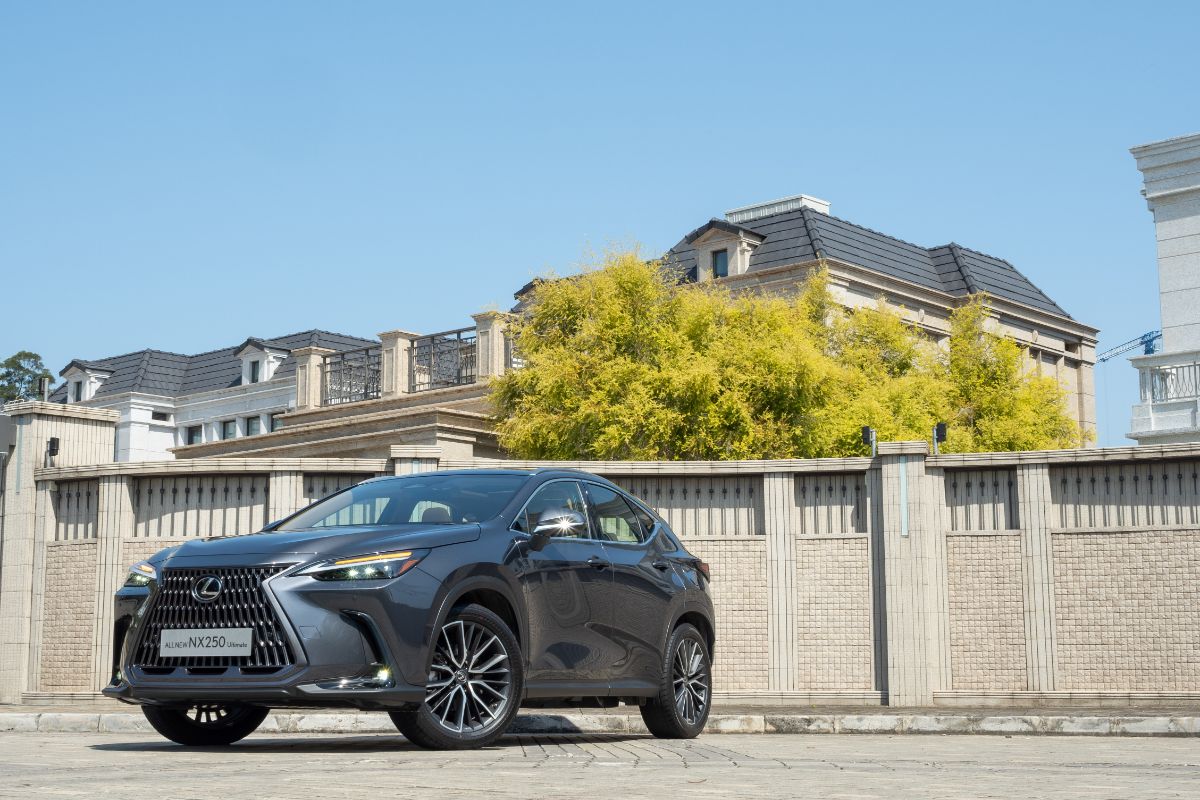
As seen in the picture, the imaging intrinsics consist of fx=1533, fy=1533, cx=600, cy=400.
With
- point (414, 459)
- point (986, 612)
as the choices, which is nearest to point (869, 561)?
point (986, 612)

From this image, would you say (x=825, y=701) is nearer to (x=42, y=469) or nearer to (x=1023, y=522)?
(x=1023, y=522)

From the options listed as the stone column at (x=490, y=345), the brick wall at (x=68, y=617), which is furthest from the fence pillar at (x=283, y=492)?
the stone column at (x=490, y=345)

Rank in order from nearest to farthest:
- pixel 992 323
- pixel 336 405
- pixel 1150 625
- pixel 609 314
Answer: pixel 1150 625 < pixel 609 314 < pixel 336 405 < pixel 992 323

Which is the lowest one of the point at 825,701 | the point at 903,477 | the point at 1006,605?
the point at 825,701

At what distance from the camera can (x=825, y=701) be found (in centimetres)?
1518

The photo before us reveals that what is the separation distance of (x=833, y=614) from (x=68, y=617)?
304 inches

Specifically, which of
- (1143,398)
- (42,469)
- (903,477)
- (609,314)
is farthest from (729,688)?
(609,314)

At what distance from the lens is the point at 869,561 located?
50.4 ft

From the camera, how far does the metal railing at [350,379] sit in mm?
40562

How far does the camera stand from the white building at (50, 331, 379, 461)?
72500mm

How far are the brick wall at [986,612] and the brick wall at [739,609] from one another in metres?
1.88

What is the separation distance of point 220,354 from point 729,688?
64881 millimetres

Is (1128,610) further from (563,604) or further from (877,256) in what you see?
(877,256)

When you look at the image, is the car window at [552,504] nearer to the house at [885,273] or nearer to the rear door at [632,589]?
the rear door at [632,589]
